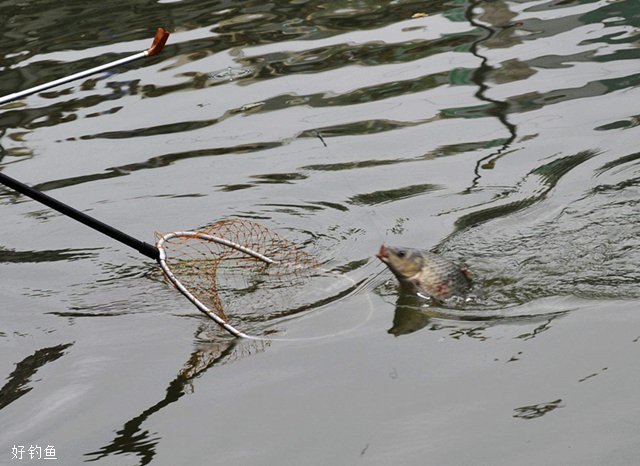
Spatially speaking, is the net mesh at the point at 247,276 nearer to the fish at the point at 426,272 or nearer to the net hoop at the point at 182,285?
the net hoop at the point at 182,285

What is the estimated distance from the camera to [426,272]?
6043 mm

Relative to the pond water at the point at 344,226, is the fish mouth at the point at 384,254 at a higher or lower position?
higher

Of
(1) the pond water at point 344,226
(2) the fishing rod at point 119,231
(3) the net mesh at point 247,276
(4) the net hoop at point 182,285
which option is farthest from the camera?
(3) the net mesh at point 247,276

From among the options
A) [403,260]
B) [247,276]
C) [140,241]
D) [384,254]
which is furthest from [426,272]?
[140,241]

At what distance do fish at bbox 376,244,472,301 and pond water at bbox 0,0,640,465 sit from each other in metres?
0.09

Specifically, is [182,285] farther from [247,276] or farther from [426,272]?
[426,272]

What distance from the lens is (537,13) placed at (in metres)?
11.7

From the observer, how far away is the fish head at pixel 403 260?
595 centimetres

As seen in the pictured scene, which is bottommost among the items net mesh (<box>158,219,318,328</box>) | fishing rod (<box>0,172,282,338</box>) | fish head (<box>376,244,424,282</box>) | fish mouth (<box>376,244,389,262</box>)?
net mesh (<box>158,219,318,328</box>)

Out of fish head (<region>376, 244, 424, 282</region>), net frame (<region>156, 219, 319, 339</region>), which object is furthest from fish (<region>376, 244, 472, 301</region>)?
net frame (<region>156, 219, 319, 339</region>)

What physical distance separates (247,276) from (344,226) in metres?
0.88

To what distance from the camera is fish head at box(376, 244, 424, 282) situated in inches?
234

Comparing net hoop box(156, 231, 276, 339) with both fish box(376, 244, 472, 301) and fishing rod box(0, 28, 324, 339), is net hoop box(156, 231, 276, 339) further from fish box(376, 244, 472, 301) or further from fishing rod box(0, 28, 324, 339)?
fish box(376, 244, 472, 301)

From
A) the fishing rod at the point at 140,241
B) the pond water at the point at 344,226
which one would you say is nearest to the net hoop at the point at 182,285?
the fishing rod at the point at 140,241
